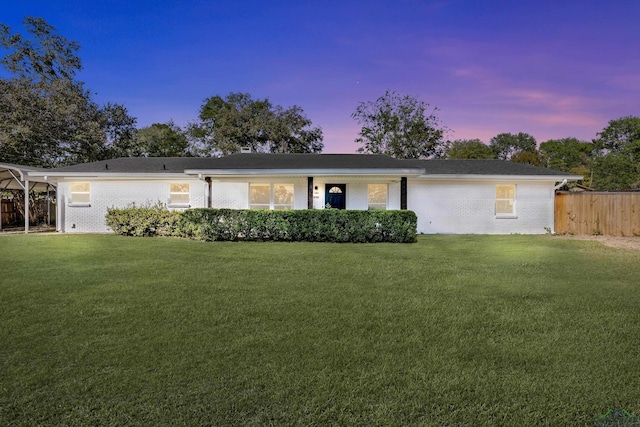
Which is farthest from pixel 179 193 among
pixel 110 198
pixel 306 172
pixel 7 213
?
pixel 7 213

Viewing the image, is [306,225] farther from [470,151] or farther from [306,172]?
Result: [470,151]

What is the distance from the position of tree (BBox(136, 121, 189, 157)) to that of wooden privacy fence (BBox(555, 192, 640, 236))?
3076 centimetres

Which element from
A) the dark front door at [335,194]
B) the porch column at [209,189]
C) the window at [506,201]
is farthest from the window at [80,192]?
the window at [506,201]

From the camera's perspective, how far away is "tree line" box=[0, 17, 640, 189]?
83.8ft

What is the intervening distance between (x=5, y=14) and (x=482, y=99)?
32310 millimetres

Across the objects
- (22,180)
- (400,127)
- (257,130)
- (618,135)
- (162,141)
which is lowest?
(22,180)

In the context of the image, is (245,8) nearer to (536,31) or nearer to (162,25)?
(162,25)

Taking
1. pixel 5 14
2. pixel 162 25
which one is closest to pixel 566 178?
pixel 162 25

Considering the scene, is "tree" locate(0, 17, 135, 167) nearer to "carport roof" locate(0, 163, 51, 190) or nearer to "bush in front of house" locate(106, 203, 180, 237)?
"carport roof" locate(0, 163, 51, 190)

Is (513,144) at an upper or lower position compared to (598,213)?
upper

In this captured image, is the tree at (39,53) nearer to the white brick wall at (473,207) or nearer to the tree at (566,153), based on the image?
the white brick wall at (473,207)

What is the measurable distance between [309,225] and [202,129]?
29332 millimetres

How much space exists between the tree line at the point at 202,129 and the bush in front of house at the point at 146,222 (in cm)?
1361

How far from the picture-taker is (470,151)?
1833 inches
